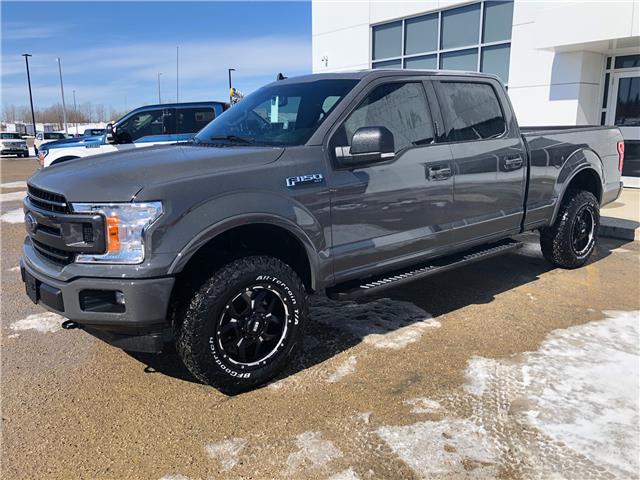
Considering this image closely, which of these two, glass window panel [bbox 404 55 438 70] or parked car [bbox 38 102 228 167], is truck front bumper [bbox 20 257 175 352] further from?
glass window panel [bbox 404 55 438 70]

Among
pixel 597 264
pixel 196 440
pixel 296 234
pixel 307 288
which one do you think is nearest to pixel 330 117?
pixel 296 234

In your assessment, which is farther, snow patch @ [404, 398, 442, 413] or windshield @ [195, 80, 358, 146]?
windshield @ [195, 80, 358, 146]

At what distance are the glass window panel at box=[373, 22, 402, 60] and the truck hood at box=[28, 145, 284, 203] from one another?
12.2 metres

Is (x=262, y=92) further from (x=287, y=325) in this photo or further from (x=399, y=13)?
(x=399, y=13)

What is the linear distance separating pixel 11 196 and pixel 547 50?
12.7m

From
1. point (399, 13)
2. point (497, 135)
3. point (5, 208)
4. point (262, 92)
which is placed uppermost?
point (399, 13)

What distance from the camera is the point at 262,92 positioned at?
4.60 metres

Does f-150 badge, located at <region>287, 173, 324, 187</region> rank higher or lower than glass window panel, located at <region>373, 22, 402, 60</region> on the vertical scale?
lower

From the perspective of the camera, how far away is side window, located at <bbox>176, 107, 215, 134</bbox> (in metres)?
10.9

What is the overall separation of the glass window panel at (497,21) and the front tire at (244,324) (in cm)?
1089

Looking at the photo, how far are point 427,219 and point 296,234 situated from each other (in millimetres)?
1276

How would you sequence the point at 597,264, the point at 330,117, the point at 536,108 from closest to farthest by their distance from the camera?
the point at 330,117
the point at 597,264
the point at 536,108

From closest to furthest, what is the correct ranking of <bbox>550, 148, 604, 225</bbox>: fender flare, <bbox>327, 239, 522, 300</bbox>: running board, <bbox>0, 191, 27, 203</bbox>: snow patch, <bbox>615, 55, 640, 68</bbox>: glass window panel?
1. <bbox>327, 239, 522, 300</bbox>: running board
2. <bbox>550, 148, 604, 225</bbox>: fender flare
3. <bbox>615, 55, 640, 68</bbox>: glass window panel
4. <bbox>0, 191, 27, 203</bbox>: snow patch

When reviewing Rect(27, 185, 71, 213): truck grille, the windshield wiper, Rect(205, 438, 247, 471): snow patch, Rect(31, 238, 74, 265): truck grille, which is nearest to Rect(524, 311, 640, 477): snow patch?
Rect(205, 438, 247, 471): snow patch
